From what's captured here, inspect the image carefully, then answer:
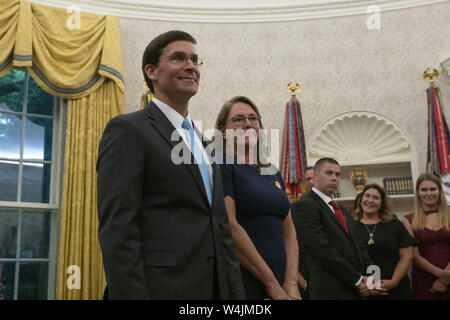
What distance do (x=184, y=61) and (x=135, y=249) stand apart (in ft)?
1.97

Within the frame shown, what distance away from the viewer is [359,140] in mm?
5613

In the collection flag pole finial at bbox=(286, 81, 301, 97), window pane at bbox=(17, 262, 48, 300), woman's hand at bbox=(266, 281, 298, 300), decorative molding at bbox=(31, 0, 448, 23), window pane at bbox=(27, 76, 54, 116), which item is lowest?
window pane at bbox=(17, 262, 48, 300)

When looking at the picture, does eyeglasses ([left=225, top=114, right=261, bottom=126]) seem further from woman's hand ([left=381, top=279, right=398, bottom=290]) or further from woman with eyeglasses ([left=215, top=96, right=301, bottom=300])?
woman's hand ([left=381, top=279, right=398, bottom=290])

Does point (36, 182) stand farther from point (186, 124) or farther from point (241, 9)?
point (186, 124)

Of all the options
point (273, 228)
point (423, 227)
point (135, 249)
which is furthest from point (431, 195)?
point (135, 249)

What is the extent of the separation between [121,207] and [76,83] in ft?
13.9

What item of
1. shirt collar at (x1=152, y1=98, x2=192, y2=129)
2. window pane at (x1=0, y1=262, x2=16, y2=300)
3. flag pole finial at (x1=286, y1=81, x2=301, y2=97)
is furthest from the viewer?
flag pole finial at (x1=286, y1=81, x2=301, y2=97)

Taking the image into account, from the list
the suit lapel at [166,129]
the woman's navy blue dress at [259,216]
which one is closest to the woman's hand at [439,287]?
the woman's navy blue dress at [259,216]

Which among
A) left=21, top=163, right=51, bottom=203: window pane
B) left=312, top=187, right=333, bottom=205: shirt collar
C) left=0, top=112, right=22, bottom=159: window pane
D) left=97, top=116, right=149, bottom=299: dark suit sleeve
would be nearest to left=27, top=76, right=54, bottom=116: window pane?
left=0, top=112, right=22, bottom=159: window pane

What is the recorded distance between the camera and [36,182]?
16.9 feet

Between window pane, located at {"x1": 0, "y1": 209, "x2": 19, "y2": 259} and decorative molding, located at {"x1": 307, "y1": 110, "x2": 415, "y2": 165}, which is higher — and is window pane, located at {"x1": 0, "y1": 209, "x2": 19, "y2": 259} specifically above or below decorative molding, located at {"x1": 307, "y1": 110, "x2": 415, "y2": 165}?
below

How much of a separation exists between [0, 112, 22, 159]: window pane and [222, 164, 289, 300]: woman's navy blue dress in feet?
12.8

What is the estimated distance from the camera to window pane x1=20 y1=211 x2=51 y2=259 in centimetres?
496
